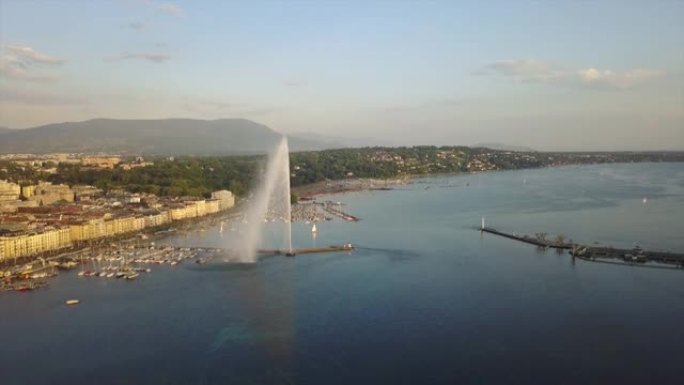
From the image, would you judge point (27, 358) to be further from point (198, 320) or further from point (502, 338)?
point (502, 338)

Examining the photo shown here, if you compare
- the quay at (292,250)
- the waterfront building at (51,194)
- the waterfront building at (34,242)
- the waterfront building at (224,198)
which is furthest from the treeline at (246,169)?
the quay at (292,250)

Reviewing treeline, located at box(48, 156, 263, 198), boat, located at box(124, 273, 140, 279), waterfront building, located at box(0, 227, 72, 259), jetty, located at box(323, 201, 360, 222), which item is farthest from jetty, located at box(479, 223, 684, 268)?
treeline, located at box(48, 156, 263, 198)

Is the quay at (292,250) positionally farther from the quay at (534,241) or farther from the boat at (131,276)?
the quay at (534,241)

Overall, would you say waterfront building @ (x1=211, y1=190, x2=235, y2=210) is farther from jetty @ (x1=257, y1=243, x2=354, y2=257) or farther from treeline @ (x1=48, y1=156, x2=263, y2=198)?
jetty @ (x1=257, y1=243, x2=354, y2=257)

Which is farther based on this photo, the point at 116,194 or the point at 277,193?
the point at 116,194

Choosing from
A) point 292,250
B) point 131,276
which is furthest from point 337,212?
point 131,276

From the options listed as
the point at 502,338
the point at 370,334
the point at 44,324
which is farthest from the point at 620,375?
the point at 44,324

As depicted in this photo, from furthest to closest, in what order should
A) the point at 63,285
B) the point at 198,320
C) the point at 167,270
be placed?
the point at 167,270, the point at 63,285, the point at 198,320

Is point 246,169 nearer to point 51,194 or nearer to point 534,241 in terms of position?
point 51,194
